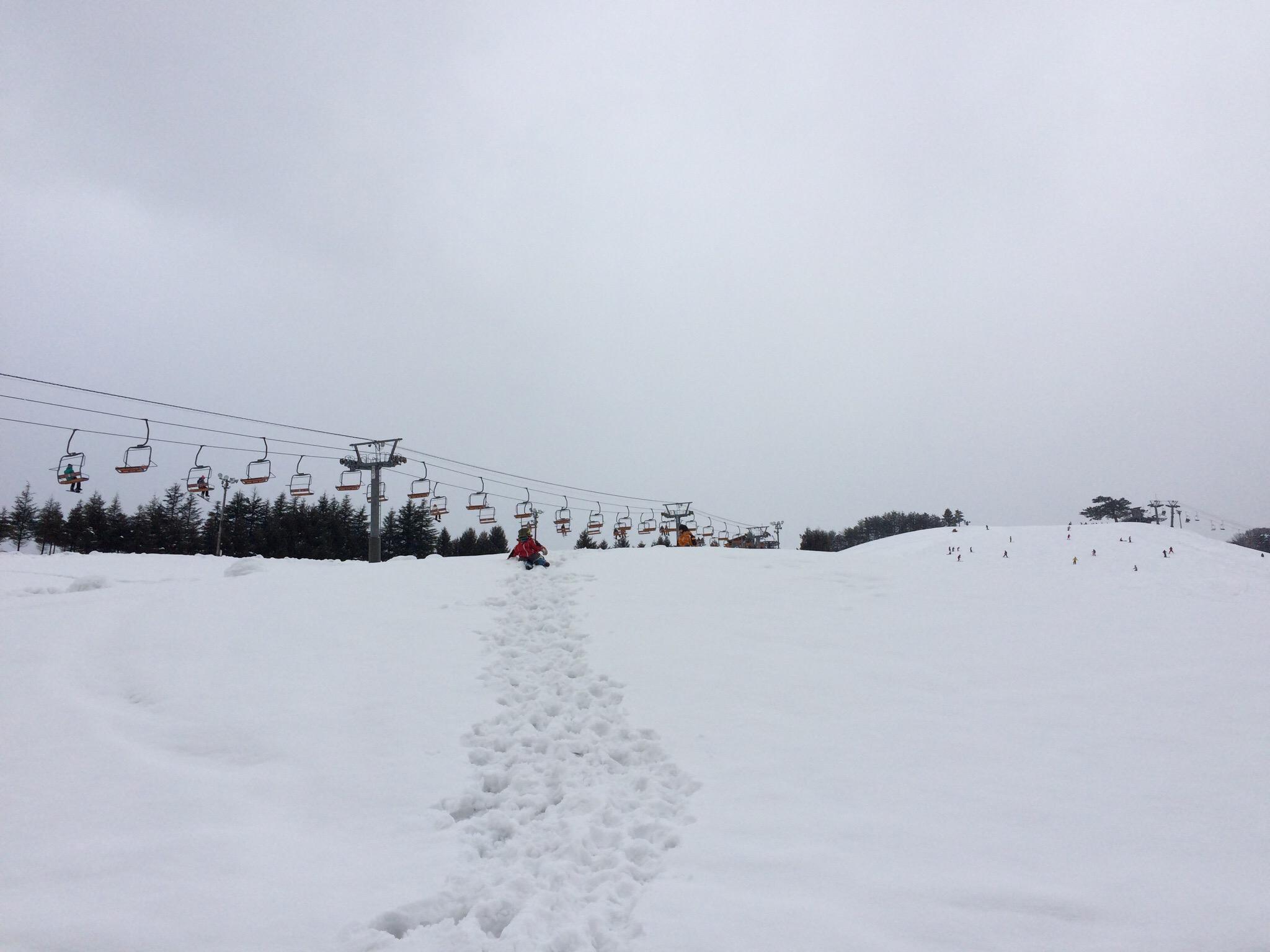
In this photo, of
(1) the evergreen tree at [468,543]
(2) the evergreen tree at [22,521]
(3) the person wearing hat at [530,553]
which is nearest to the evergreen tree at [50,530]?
(2) the evergreen tree at [22,521]

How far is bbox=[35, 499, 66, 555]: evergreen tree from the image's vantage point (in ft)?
228

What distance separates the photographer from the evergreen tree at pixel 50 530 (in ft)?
228

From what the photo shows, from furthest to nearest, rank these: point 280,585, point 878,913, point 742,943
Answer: point 280,585 → point 878,913 → point 742,943

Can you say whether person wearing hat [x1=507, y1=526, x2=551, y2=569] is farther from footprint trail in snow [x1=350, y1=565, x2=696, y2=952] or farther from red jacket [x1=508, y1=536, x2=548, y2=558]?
footprint trail in snow [x1=350, y1=565, x2=696, y2=952]

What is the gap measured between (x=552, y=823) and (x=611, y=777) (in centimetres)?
103

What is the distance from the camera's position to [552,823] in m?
5.39

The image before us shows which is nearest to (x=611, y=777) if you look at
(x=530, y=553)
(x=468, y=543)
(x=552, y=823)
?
(x=552, y=823)

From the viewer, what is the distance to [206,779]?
5.17 m

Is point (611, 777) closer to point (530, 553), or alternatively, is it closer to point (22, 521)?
point (530, 553)

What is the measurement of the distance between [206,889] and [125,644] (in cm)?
532

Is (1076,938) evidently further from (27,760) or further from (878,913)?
(27,760)

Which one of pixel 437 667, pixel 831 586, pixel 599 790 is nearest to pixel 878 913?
pixel 599 790

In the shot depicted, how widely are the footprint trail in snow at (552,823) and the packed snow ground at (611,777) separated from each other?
0.10 ft

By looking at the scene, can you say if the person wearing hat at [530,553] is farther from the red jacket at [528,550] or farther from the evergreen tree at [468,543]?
the evergreen tree at [468,543]
